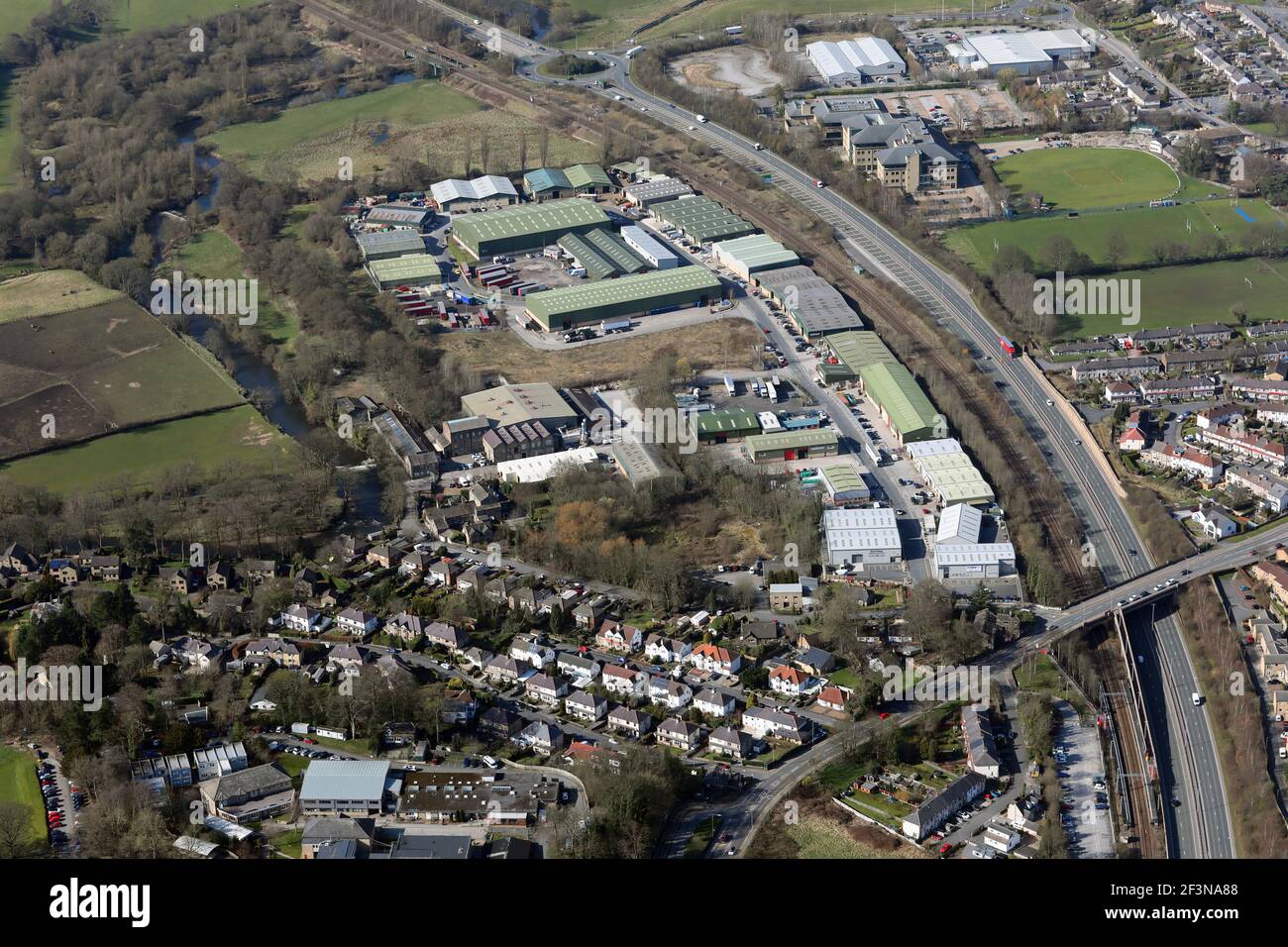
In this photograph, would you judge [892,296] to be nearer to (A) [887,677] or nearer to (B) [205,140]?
(A) [887,677]

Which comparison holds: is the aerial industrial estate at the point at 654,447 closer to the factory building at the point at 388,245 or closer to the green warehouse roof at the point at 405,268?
the factory building at the point at 388,245

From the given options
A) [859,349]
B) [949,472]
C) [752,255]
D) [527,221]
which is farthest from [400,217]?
[949,472]

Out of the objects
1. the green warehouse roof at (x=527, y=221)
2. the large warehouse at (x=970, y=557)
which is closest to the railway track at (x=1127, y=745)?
the large warehouse at (x=970, y=557)

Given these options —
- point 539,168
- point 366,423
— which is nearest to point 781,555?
point 366,423

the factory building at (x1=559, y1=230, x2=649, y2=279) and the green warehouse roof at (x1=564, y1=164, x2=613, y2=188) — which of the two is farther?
the green warehouse roof at (x1=564, y1=164, x2=613, y2=188)

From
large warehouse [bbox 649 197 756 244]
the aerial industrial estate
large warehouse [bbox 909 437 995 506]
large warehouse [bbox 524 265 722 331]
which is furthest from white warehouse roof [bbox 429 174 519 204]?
large warehouse [bbox 909 437 995 506]

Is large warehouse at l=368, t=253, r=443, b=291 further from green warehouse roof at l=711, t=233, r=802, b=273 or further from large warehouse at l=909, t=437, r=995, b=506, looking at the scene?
large warehouse at l=909, t=437, r=995, b=506

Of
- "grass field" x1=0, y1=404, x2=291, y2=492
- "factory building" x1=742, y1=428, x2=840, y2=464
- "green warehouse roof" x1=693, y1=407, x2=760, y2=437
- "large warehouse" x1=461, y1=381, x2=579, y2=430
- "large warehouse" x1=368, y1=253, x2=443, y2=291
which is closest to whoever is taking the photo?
"grass field" x1=0, y1=404, x2=291, y2=492
